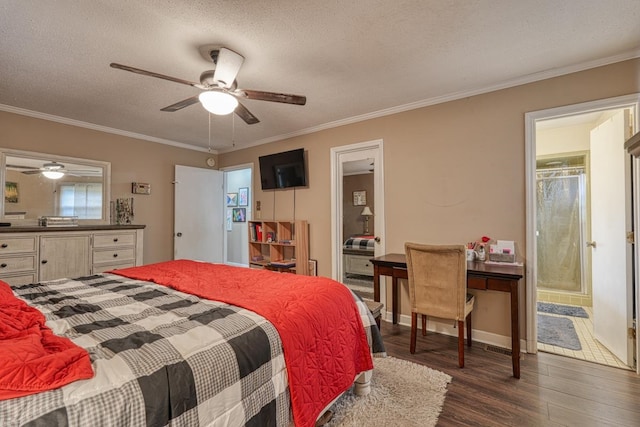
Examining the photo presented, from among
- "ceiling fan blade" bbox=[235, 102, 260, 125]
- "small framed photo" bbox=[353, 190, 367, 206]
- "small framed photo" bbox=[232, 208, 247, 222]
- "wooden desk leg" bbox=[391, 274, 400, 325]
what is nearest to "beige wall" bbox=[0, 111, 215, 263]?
"small framed photo" bbox=[232, 208, 247, 222]

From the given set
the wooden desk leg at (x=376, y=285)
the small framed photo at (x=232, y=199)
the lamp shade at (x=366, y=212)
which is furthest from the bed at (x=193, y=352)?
the small framed photo at (x=232, y=199)

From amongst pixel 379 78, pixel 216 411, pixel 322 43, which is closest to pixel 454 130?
pixel 379 78

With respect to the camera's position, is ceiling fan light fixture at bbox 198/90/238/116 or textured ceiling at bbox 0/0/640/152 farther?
ceiling fan light fixture at bbox 198/90/238/116

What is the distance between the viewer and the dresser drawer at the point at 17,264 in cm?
284

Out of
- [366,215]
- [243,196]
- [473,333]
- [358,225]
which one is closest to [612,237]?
[473,333]

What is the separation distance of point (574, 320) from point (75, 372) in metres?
4.56

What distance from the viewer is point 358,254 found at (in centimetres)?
371

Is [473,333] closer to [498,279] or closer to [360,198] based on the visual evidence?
[498,279]

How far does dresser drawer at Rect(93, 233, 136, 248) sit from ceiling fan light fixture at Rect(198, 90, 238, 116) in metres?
2.49

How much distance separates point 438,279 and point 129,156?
14.3 feet

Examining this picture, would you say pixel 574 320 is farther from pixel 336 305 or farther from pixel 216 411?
pixel 216 411

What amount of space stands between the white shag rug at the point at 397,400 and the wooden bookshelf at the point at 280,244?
81.1 inches

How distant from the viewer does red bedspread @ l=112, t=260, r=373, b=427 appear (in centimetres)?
134

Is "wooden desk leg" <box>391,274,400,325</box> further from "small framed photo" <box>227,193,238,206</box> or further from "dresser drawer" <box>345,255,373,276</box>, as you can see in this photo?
"small framed photo" <box>227,193,238,206</box>
